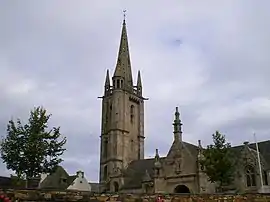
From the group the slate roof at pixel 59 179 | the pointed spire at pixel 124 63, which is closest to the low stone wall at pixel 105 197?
the slate roof at pixel 59 179

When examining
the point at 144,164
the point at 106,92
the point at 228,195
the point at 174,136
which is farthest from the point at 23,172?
the point at 106,92

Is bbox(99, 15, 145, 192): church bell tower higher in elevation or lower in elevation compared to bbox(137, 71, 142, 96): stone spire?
lower

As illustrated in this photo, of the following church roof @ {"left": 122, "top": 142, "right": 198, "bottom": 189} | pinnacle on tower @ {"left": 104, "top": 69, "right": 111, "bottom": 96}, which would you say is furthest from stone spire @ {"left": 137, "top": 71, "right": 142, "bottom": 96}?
church roof @ {"left": 122, "top": 142, "right": 198, "bottom": 189}

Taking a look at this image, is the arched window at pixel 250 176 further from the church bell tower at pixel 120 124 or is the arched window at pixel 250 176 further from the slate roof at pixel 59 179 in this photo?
the church bell tower at pixel 120 124


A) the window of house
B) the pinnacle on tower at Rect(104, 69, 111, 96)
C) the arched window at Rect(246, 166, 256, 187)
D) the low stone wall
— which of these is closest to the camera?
the low stone wall

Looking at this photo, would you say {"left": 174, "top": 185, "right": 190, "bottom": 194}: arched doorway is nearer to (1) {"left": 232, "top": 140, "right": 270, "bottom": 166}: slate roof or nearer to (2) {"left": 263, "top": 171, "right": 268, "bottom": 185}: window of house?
(1) {"left": 232, "top": 140, "right": 270, "bottom": 166}: slate roof

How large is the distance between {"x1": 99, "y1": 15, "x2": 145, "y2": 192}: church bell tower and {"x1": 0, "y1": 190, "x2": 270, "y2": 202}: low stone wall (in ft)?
160

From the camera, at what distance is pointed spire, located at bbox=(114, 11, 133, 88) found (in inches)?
3245

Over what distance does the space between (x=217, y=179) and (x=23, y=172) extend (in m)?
18.0

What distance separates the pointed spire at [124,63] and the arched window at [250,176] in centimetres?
4015

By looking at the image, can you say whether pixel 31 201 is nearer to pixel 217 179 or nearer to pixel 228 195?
pixel 228 195

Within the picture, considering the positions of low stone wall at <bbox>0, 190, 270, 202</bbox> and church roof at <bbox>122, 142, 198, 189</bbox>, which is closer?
low stone wall at <bbox>0, 190, 270, 202</bbox>

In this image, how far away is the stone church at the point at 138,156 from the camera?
47.2m

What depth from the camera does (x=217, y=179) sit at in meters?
36.2
